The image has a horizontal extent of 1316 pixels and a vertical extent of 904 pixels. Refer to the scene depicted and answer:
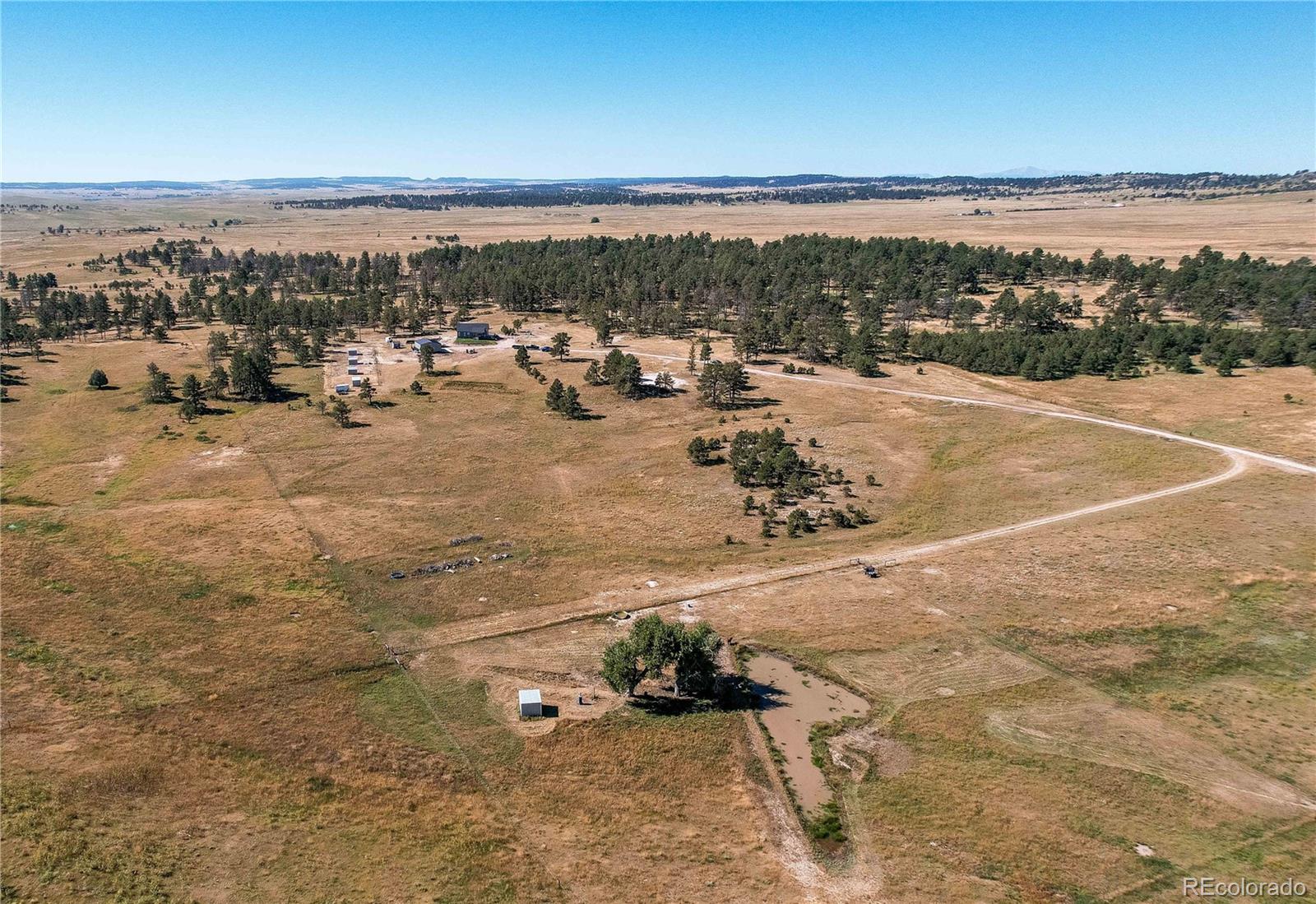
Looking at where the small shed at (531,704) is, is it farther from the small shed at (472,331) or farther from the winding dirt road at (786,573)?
the small shed at (472,331)

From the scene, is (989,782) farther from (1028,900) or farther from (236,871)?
(236,871)

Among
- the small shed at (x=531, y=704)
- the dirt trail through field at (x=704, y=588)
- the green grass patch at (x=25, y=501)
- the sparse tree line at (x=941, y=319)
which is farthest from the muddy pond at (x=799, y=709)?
the green grass patch at (x=25, y=501)

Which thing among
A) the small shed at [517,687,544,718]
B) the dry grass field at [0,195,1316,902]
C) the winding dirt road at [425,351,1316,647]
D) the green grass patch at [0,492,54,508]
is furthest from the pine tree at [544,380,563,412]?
the small shed at [517,687,544,718]

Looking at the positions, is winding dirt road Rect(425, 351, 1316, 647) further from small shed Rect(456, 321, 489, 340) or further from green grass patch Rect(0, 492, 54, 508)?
small shed Rect(456, 321, 489, 340)

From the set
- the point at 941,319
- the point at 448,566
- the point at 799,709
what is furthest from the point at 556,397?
the point at 941,319

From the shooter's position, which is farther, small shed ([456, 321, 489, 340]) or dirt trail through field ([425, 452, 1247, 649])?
small shed ([456, 321, 489, 340])
